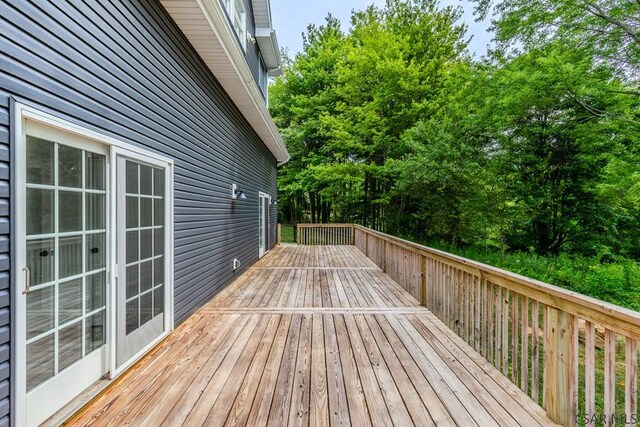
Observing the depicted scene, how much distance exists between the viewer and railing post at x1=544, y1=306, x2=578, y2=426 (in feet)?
5.90

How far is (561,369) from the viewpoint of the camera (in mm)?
1847

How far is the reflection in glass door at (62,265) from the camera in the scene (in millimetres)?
1734

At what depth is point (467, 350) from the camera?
2.80 metres

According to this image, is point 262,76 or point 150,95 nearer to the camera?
point 150,95

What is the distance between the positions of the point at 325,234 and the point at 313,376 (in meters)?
9.68

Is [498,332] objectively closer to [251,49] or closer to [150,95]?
[150,95]

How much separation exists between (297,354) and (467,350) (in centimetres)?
160

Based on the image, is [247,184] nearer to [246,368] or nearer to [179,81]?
[179,81]

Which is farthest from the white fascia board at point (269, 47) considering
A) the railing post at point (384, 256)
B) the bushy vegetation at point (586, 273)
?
the bushy vegetation at point (586, 273)

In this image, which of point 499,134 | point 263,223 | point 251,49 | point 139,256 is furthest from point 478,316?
point 499,134

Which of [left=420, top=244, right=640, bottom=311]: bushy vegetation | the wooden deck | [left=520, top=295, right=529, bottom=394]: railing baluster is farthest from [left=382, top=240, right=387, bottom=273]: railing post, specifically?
[left=420, top=244, right=640, bottom=311]: bushy vegetation

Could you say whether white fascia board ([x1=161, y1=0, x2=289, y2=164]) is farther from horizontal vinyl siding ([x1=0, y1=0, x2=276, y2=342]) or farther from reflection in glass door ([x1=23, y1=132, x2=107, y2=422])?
reflection in glass door ([x1=23, y1=132, x2=107, y2=422])

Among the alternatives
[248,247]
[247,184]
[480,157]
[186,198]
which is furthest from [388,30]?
[186,198]

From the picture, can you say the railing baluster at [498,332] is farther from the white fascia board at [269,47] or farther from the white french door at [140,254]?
the white fascia board at [269,47]
